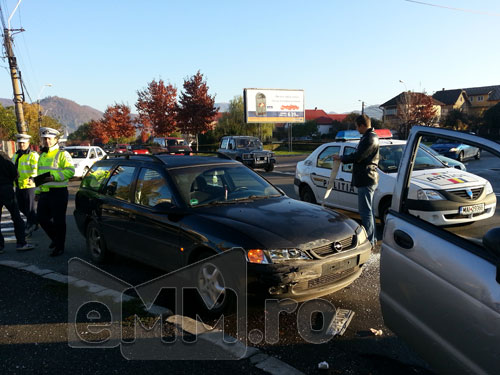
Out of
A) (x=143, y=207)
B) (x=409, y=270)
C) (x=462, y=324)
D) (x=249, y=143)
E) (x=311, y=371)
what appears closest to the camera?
(x=462, y=324)

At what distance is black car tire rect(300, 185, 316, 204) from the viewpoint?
8977mm

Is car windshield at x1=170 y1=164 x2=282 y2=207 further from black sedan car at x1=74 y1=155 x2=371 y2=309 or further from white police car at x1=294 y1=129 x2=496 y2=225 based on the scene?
white police car at x1=294 y1=129 x2=496 y2=225

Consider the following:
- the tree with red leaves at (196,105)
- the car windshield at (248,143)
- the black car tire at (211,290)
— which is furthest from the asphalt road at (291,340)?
the tree with red leaves at (196,105)

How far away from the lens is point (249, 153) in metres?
21.0

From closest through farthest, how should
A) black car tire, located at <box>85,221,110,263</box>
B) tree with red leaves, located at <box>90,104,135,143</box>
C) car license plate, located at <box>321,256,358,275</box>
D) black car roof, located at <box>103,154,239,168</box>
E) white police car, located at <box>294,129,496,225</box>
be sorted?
white police car, located at <box>294,129,496,225</box>, car license plate, located at <box>321,256,358,275</box>, black car roof, located at <box>103,154,239,168</box>, black car tire, located at <box>85,221,110,263</box>, tree with red leaves, located at <box>90,104,135,143</box>

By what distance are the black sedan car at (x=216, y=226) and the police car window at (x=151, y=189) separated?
0.01m

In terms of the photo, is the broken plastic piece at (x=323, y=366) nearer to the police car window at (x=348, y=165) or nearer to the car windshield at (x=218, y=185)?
the car windshield at (x=218, y=185)

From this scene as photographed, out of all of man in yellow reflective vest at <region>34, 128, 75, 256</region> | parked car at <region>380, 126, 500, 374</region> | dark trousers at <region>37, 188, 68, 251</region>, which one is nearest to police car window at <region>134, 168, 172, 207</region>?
man in yellow reflective vest at <region>34, 128, 75, 256</region>

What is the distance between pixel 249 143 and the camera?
21969mm

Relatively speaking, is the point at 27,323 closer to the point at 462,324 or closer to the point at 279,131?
the point at 462,324

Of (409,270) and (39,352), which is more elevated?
(409,270)

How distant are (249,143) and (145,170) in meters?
17.1

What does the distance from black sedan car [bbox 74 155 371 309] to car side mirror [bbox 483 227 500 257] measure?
1752mm

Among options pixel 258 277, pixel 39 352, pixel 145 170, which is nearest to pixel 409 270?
pixel 258 277
